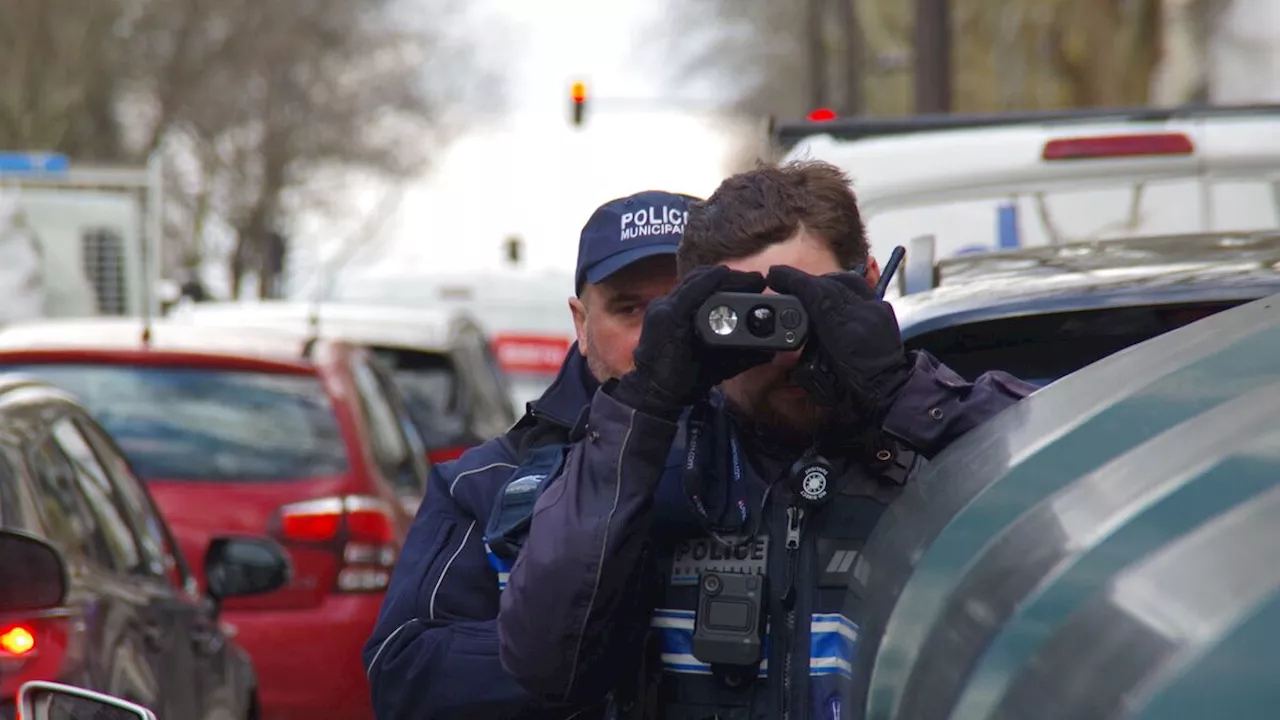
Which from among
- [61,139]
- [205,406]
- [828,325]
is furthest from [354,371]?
[61,139]

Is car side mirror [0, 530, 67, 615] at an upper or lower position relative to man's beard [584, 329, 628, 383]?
lower

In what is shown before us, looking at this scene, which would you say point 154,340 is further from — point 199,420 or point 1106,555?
point 1106,555

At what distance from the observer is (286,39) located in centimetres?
4769

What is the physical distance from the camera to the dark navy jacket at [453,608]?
299 centimetres

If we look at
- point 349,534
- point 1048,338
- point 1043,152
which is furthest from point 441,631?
point 349,534

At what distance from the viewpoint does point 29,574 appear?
386cm

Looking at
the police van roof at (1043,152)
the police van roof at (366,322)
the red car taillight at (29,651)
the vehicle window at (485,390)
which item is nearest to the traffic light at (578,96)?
the police van roof at (366,322)

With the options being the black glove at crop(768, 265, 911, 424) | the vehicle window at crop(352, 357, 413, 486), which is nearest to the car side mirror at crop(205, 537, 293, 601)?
the vehicle window at crop(352, 357, 413, 486)

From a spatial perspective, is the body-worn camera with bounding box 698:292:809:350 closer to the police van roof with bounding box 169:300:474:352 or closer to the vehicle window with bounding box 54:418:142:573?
the vehicle window with bounding box 54:418:142:573

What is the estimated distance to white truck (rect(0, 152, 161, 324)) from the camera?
73.7ft

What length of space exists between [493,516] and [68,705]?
32.7 inches

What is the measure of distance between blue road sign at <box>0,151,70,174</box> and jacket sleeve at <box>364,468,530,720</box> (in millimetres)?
20232

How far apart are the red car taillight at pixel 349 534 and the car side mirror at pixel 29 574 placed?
375cm

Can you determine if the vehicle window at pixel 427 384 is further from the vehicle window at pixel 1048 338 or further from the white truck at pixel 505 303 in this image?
the vehicle window at pixel 1048 338
